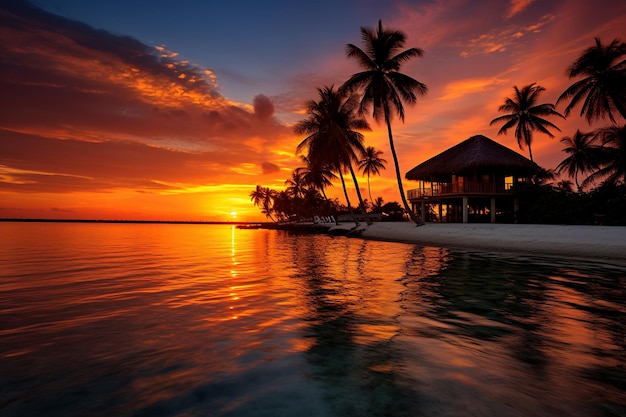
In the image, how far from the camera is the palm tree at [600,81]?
25.7m

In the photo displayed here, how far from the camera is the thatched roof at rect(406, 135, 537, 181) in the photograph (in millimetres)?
29297

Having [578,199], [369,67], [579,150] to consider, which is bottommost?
[578,199]

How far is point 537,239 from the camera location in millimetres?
18031

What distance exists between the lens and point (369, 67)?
26922 millimetres

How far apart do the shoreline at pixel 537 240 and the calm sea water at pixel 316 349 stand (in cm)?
751

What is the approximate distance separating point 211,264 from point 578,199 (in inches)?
998

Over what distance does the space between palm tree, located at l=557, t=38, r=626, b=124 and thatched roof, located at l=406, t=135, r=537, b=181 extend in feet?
17.5

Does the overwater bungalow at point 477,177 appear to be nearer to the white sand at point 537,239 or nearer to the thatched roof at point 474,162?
the thatched roof at point 474,162

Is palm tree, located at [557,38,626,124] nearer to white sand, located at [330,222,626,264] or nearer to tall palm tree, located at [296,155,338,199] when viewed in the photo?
white sand, located at [330,222,626,264]

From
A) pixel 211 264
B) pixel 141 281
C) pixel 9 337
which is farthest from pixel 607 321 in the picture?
pixel 211 264

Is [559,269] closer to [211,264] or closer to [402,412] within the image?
[402,412]

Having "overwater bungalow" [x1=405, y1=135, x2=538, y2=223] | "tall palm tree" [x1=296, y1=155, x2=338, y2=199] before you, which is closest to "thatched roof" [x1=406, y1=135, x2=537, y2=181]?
"overwater bungalow" [x1=405, y1=135, x2=538, y2=223]

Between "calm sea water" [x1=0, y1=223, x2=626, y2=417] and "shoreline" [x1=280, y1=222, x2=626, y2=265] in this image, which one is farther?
"shoreline" [x1=280, y1=222, x2=626, y2=265]

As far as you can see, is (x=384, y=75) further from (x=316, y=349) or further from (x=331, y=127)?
(x=316, y=349)
